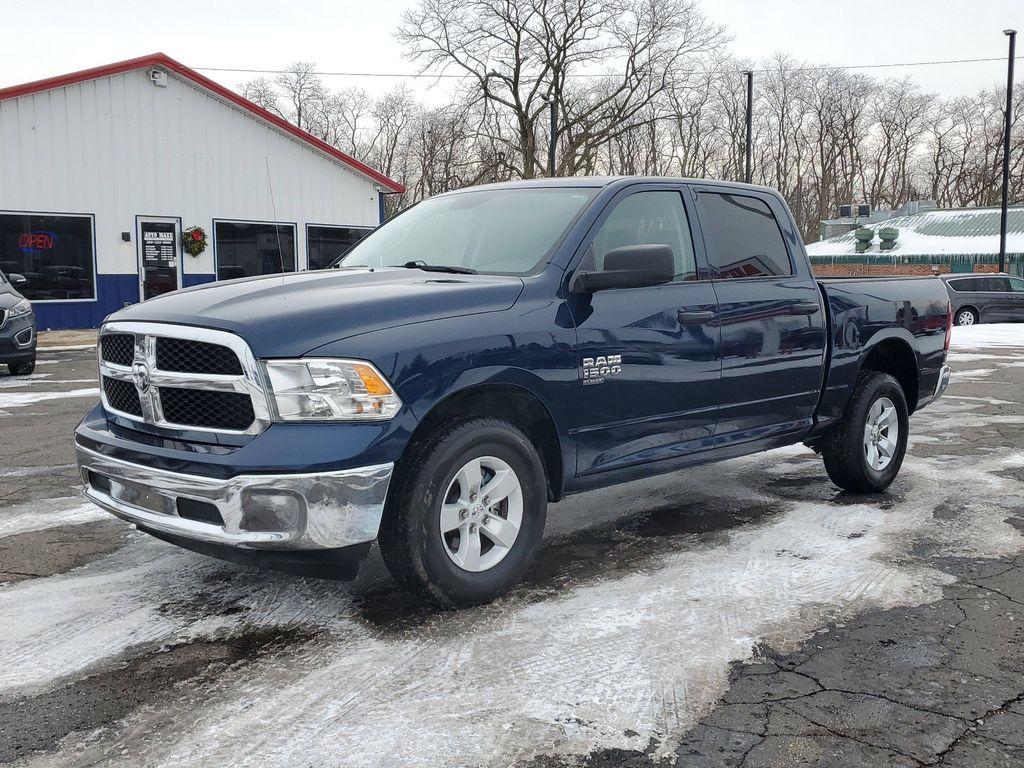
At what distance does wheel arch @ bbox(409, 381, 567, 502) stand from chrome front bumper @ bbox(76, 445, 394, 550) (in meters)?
0.33

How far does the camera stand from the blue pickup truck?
351cm

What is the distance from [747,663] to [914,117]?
69530mm

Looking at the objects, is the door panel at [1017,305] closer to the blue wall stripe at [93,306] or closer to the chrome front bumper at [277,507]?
the blue wall stripe at [93,306]

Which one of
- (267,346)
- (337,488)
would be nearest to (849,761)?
(337,488)

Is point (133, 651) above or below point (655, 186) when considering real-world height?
below

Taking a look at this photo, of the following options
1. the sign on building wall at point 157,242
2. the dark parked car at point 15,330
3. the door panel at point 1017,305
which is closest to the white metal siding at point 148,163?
the sign on building wall at point 157,242

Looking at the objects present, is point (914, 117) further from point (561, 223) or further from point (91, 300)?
point (561, 223)

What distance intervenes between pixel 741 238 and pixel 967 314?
77.0ft

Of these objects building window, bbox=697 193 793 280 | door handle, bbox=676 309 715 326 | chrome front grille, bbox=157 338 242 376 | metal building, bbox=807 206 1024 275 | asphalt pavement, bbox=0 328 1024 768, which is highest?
metal building, bbox=807 206 1024 275

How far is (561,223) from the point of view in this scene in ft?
15.0

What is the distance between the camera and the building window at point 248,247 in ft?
70.3

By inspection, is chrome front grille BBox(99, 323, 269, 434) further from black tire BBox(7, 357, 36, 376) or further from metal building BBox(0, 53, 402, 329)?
metal building BBox(0, 53, 402, 329)

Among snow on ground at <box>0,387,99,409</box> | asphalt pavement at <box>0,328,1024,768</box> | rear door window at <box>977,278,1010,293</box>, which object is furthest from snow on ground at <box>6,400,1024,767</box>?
rear door window at <box>977,278,1010,293</box>

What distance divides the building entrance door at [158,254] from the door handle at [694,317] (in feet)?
57.1
